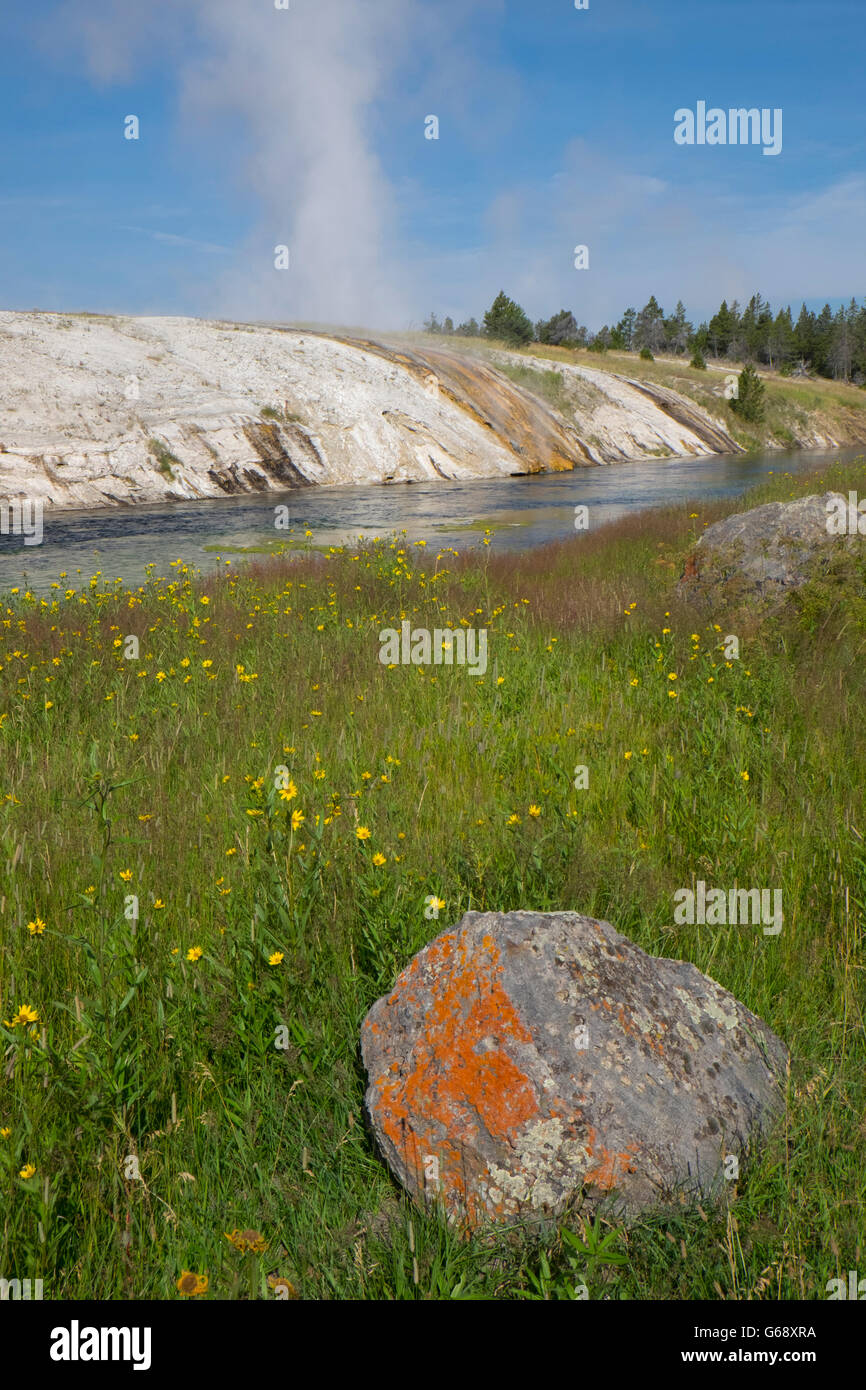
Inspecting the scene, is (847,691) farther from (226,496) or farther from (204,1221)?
(226,496)

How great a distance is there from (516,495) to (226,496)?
1009 centimetres

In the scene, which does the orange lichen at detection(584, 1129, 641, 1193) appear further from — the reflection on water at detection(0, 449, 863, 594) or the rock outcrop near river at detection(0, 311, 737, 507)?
the rock outcrop near river at detection(0, 311, 737, 507)

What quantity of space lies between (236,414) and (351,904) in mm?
29961

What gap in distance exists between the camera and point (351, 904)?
322cm

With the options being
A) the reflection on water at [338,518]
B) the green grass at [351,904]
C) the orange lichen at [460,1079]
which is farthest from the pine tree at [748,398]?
the orange lichen at [460,1079]

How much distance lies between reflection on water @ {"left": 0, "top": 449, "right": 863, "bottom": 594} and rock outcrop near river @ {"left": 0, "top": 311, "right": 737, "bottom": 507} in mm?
1527

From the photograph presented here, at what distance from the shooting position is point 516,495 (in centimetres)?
2820

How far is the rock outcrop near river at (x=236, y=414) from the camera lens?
2658 centimetres
